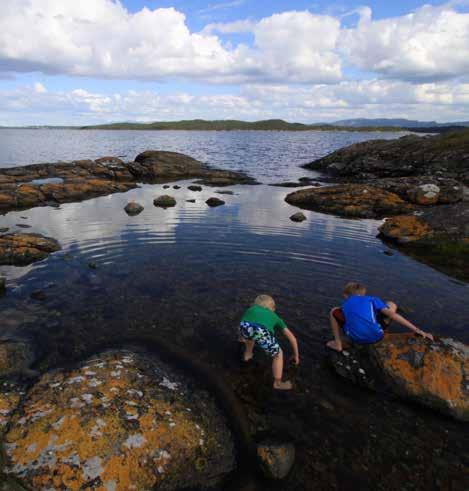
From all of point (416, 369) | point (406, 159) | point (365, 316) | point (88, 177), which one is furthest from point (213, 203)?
point (406, 159)

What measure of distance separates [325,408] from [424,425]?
7.48 ft

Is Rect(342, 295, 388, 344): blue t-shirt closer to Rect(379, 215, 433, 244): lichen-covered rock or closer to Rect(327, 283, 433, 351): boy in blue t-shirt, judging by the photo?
Rect(327, 283, 433, 351): boy in blue t-shirt

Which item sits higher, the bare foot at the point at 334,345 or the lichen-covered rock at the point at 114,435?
the lichen-covered rock at the point at 114,435

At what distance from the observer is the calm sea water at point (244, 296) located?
7.86 meters

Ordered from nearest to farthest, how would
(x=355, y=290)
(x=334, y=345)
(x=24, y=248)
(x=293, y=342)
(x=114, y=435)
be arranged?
(x=114, y=435)
(x=293, y=342)
(x=355, y=290)
(x=334, y=345)
(x=24, y=248)

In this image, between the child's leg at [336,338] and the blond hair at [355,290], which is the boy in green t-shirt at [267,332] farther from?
the blond hair at [355,290]

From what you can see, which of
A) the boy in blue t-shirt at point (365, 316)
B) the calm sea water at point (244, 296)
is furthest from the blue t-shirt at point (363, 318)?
the calm sea water at point (244, 296)

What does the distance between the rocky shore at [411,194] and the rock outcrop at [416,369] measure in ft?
31.3

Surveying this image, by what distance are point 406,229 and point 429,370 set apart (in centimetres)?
1619

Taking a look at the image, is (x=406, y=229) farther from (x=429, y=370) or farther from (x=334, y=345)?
(x=429, y=370)

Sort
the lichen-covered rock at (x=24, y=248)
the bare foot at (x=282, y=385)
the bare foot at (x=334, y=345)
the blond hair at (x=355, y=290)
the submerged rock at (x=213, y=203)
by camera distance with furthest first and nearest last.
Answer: the submerged rock at (x=213, y=203)
the lichen-covered rock at (x=24, y=248)
the bare foot at (x=334, y=345)
the blond hair at (x=355, y=290)
the bare foot at (x=282, y=385)

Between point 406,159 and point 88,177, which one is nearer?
point 88,177

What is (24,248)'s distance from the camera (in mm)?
18094

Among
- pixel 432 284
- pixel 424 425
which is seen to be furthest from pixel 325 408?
pixel 432 284
